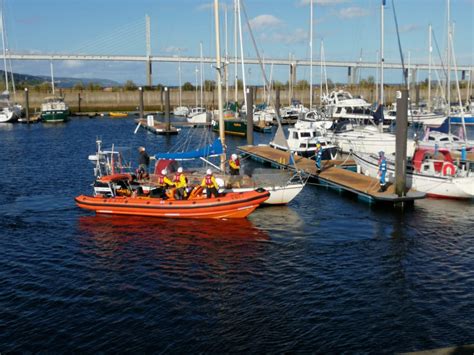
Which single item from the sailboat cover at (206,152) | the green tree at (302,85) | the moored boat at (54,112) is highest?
the green tree at (302,85)

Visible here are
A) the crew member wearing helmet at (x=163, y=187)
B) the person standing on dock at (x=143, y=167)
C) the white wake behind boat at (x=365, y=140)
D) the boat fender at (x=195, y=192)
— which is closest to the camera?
the boat fender at (x=195, y=192)

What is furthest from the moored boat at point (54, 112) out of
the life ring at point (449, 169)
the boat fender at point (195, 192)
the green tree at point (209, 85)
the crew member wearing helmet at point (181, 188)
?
the life ring at point (449, 169)

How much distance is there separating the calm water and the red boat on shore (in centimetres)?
52

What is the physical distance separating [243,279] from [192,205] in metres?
6.71

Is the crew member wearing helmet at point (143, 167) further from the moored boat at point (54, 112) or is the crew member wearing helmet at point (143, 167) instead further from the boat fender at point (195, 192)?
the moored boat at point (54, 112)

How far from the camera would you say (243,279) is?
17203 mm

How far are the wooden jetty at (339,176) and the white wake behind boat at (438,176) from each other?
1.17m

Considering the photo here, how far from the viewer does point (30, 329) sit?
1398 centimetres

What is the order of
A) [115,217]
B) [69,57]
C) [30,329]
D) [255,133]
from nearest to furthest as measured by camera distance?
[30,329], [115,217], [255,133], [69,57]

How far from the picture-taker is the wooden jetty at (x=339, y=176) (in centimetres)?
2562

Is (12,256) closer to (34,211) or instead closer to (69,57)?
(34,211)

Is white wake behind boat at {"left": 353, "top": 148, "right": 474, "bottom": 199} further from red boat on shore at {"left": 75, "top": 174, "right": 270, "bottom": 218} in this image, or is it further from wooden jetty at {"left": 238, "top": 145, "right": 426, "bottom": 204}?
red boat on shore at {"left": 75, "top": 174, "right": 270, "bottom": 218}

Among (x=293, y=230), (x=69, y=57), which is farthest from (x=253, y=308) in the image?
(x=69, y=57)

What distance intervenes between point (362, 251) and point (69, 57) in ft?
445
